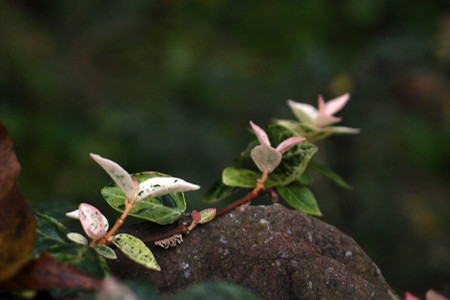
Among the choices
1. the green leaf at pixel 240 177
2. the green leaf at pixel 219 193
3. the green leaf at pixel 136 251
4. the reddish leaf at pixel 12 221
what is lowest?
the green leaf at pixel 219 193

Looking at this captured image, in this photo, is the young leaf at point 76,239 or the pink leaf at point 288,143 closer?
the young leaf at point 76,239

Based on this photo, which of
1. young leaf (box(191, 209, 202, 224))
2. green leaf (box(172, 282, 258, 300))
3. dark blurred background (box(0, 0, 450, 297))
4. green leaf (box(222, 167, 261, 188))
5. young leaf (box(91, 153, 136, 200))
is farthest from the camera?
dark blurred background (box(0, 0, 450, 297))

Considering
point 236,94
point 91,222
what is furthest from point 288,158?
point 236,94

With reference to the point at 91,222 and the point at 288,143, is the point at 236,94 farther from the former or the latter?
the point at 91,222

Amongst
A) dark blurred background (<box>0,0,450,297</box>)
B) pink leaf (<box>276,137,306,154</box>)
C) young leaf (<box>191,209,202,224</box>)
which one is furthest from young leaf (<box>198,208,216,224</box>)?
dark blurred background (<box>0,0,450,297</box>)

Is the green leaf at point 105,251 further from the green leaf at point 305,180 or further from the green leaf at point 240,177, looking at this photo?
the green leaf at point 305,180

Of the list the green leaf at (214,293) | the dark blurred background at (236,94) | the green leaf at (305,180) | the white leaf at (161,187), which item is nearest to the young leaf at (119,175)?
the white leaf at (161,187)

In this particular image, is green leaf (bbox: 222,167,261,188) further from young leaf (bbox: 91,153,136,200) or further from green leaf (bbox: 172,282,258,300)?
green leaf (bbox: 172,282,258,300)
